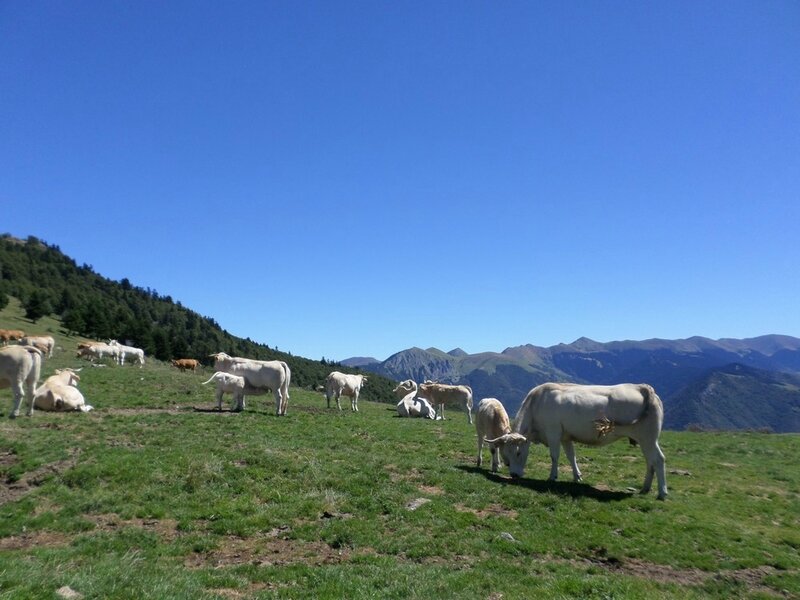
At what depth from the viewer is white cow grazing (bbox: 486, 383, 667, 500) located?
1463 centimetres

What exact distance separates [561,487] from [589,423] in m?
2.03

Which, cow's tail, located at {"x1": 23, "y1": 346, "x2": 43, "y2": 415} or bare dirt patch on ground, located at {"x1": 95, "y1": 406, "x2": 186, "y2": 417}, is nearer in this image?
cow's tail, located at {"x1": 23, "y1": 346, "x2": 43, "y2": 415}

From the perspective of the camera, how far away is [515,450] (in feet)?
50.4

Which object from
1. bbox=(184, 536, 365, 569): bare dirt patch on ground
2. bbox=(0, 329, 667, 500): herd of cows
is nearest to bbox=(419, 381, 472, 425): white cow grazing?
bbox=(0, 329, 667, 500): herd of cows

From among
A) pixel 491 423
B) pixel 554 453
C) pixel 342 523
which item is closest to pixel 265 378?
pixel 491 423

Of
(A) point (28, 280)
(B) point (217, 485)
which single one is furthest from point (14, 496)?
(A) point (28, 280)

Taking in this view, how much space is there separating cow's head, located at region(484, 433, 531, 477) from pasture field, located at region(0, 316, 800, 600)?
0.51m

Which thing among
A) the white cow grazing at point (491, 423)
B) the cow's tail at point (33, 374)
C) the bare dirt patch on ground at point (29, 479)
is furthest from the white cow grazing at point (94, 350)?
Result: the white cow grazing at point (491, 423)

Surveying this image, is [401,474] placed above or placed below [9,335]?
below

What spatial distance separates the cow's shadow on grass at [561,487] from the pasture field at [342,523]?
108 mm

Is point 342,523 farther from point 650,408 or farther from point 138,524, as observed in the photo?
point 650,408

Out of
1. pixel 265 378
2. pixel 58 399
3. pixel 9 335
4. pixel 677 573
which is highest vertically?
pixel 9 335

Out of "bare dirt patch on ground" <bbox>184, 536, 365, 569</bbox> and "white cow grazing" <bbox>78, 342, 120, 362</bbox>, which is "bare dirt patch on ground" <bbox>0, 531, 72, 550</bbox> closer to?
"bare dirt patch on ground" <bbox>184, 536, 365, 569</bbox>

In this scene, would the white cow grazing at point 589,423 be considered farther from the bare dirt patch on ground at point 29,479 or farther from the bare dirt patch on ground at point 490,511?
the bare dirt patch on ground at point 29,479
